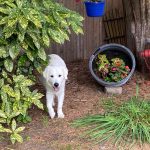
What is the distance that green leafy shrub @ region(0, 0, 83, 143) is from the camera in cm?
482

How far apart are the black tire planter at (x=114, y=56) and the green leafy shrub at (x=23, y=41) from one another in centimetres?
137

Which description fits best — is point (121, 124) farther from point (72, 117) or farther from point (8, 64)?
A: point (8, 64)

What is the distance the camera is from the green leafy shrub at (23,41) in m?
4.82

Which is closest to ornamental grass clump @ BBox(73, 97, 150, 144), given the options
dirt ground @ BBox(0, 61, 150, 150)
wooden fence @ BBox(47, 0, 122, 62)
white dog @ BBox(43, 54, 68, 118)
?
dirt ground @ BBox(0, 61, 150, 150)

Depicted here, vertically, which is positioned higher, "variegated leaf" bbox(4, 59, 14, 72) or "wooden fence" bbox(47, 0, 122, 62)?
"wooden fence" bbox(47, 0, 122, 62)

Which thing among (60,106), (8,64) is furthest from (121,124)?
(8,64)

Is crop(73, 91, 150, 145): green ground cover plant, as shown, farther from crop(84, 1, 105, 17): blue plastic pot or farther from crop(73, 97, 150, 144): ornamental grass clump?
crop(84, 1, 105, 17): blue plastic pot

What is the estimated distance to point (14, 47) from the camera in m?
5.03

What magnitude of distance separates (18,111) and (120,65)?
85.5 inches

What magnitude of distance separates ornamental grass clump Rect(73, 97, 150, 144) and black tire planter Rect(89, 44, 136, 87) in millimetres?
769

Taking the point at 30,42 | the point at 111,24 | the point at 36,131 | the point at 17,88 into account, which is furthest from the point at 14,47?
the point at 111,24

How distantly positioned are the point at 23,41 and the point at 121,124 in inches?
65.1

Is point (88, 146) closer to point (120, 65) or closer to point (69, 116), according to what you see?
point (69, 116)

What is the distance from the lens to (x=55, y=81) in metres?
5.62
